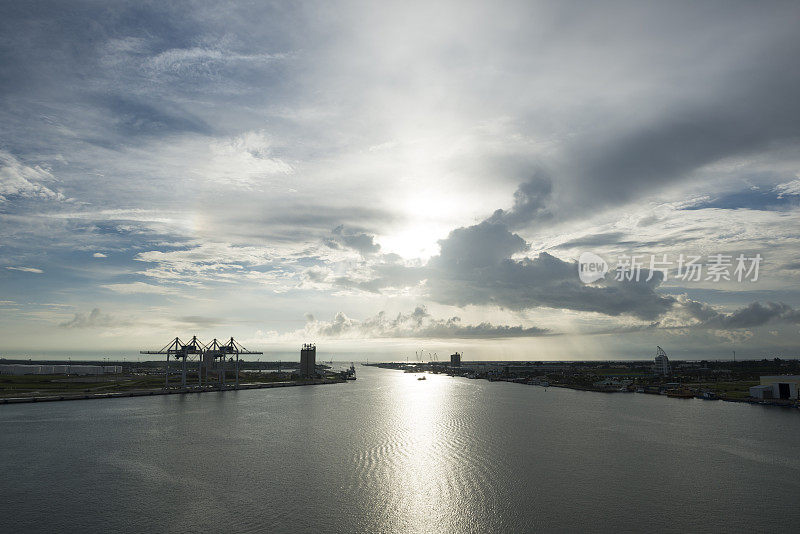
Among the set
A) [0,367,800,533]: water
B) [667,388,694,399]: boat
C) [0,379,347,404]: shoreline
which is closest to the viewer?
[0,367,800,533]: water

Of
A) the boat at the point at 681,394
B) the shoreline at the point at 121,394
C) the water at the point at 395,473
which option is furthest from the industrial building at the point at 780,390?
the shoreline at the point at 121,394

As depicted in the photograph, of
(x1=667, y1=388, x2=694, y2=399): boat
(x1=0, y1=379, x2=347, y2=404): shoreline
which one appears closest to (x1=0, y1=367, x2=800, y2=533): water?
(x1=0, y1=379, x2=347, y2=404): shoreline

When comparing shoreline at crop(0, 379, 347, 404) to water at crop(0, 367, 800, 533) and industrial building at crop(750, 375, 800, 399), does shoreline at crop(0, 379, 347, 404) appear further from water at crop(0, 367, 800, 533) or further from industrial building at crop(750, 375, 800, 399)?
industrial building at crop(750, 375, 800, 399)

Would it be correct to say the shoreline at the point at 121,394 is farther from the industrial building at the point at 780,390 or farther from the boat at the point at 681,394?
the industrial building at the point at 780,390

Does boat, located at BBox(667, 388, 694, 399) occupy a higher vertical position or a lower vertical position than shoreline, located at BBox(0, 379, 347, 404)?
lower

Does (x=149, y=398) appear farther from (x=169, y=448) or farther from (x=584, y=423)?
(x=584, y=423)

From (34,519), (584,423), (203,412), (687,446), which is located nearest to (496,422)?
(584,423)

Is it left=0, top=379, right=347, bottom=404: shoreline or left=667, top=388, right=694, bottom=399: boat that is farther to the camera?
left=667, top=388, right=694, bottom=399: boat

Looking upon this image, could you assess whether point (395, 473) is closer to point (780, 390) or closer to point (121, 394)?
point (121, 394)

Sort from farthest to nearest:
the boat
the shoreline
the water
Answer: the boat
the shoreline
the water
